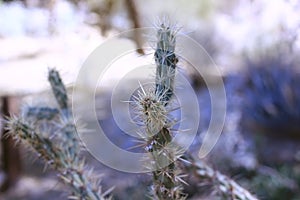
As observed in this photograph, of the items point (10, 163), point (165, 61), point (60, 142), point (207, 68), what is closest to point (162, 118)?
point (165, 61)

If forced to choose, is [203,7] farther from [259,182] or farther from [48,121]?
[48,121]

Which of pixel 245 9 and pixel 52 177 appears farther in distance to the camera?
pixel 52 177

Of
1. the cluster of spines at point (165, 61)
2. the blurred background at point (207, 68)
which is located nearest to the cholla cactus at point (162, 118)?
the cluster of spines at point (165, 61)

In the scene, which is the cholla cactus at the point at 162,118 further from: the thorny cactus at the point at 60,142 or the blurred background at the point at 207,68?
the blurred background at the point at 207,68

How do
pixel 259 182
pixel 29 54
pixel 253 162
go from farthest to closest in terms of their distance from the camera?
pixel 29 54 < pixel 253 162 < pixel 259 182

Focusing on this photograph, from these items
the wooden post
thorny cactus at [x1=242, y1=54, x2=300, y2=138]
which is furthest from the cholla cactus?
the wooden post

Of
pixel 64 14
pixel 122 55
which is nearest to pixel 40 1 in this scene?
pixel 64 14

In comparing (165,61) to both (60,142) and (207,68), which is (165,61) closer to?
(60,142)
